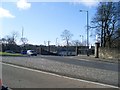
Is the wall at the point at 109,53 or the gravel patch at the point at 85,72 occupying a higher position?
the wall at the point at 109,53

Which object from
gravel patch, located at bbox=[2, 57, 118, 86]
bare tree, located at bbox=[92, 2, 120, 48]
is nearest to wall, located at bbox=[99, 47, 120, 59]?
bare tree, located at bbox=[92, 2, 120, 48]

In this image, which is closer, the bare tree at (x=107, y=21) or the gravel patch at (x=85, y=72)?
the gravel patch at (x=85, y=72)

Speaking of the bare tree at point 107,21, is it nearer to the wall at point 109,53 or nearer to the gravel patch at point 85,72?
the wall at point 109,53

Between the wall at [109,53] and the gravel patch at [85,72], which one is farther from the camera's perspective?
the wall at [109,53]

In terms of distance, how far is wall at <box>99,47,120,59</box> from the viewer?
5077 centimetres

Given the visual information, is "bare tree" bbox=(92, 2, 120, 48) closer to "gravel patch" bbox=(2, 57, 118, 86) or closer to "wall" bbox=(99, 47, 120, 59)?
"wall" bbox=(99, 47, 120, 59)

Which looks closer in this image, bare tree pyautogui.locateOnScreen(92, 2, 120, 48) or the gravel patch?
the gravel patch

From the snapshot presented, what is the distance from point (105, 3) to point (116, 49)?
11993 mm

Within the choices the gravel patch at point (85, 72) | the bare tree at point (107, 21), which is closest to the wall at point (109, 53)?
the bare tree at point (107, 21)

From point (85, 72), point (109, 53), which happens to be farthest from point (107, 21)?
point (85, 72)

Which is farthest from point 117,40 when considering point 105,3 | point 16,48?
point 16,48

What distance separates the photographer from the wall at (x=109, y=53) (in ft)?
167

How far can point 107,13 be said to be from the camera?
195 ft

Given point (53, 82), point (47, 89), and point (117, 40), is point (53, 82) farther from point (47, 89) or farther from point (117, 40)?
point (117, 40)
